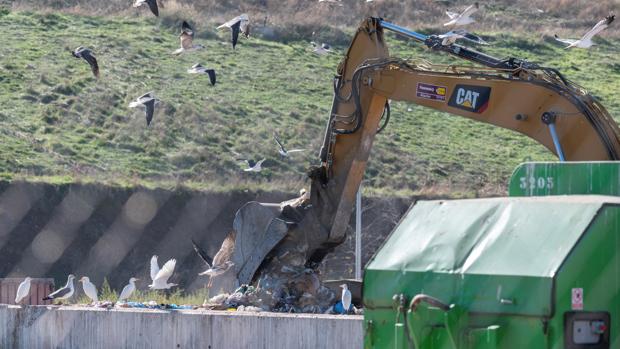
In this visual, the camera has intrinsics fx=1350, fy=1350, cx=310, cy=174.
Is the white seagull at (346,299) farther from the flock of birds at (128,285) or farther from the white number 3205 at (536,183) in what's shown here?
the white number 3205 at (536,183)

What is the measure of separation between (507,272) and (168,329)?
961 cm

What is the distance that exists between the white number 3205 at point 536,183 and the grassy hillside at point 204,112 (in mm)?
Result: 28649

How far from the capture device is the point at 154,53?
158 feet

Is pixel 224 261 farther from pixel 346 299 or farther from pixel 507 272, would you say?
pixel 507 272

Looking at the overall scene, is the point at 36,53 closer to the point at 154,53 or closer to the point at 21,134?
the point at 154,53

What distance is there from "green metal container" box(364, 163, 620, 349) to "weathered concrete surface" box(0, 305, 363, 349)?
7041 millimetres

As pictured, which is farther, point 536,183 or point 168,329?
point 168,329

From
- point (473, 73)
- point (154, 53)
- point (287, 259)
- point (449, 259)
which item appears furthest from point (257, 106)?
point (449, 259)

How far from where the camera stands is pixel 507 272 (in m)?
6.53

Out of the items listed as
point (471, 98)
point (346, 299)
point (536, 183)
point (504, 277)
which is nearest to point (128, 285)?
point (346, 299)

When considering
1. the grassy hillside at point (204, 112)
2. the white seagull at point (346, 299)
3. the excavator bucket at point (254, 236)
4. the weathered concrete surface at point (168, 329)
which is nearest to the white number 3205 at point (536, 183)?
the weathered concrete surface at point (168, 329)

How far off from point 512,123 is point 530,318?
28.6ft

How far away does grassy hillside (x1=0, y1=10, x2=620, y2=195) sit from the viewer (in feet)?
126

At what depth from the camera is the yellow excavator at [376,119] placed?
14117 mm
